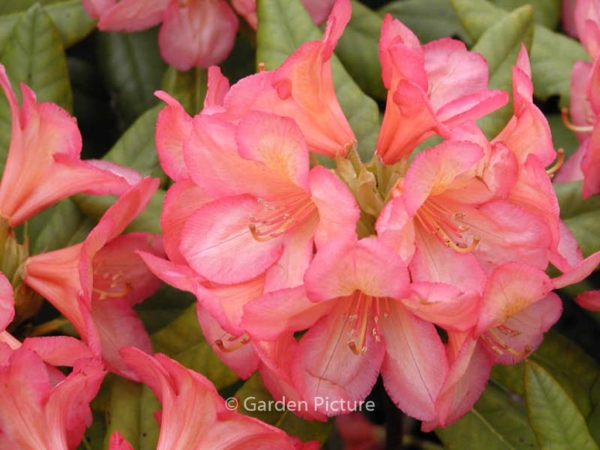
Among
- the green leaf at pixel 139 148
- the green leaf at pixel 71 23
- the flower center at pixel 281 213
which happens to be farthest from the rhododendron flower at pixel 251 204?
the green leaf at pixel 71 23

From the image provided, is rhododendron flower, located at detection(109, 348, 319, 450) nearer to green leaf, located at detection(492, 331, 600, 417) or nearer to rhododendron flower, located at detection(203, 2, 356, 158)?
rhododendron flower, located at detection(203, 2, 356, 158)

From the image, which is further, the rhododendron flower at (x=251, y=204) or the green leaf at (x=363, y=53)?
the green leaf at (x=363, y=53)

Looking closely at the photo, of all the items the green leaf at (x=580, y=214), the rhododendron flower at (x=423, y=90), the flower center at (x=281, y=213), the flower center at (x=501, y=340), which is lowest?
the green leaf at (x=580, y=214)

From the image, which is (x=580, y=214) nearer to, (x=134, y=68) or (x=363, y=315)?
(x=363, y=315)

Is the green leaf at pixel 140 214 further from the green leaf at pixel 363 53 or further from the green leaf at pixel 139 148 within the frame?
the green leaf at pixel 363 53

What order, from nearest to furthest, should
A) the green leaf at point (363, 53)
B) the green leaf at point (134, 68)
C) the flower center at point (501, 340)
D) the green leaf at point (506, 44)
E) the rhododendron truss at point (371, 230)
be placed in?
the rhododendron truss at point (371, 230) < the flower center at point (501, 340) < the green leaf at point (506, 44) < the green leaf at point (363, 53) < the green leaf at point (134, 68)

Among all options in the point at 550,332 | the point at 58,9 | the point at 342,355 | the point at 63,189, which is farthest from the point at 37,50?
the point at 550,332
